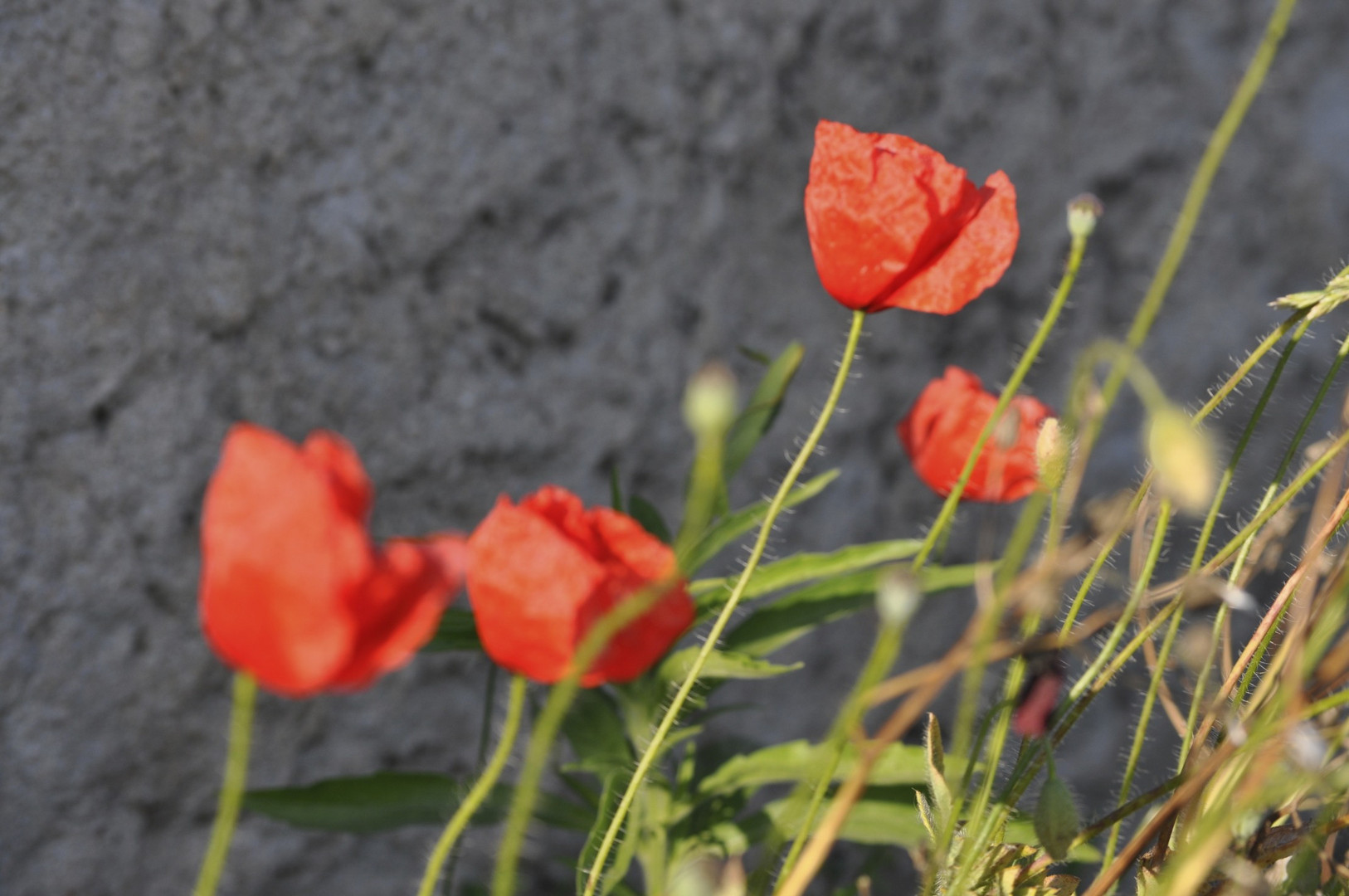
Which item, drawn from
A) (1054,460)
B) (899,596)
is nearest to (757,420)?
(1054,460)

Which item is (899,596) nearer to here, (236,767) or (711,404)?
(711,404)

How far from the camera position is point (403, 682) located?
868 millimetres

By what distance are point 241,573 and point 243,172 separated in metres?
0.51

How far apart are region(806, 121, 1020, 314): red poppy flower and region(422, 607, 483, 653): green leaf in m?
0.30

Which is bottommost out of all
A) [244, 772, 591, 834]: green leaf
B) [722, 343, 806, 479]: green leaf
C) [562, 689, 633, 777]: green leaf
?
[244, 772, 591, 834]: green leaf

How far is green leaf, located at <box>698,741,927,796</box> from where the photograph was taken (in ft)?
2.04

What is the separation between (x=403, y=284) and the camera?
0.80 metres

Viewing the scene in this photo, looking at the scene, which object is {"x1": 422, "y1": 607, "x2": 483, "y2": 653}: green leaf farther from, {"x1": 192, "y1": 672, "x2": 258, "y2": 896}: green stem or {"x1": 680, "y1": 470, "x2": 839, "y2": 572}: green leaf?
{"x1": 192, "y1": 672, "x2": 258, "y2": 896}: green stem

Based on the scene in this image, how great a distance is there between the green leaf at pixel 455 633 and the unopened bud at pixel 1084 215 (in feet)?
1.34

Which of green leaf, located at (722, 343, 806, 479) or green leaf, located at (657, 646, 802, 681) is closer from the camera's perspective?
green leaf, located at (657, 646, 802, 681)

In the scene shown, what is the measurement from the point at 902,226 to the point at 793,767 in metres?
0.35

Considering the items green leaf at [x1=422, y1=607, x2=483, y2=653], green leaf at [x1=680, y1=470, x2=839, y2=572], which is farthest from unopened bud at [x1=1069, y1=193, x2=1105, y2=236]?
green leaf at [x1=422, y1=607, x2=483, y2=653]

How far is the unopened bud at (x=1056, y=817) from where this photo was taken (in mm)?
418

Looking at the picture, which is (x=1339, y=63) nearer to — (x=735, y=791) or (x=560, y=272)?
(x=560, y=272)
